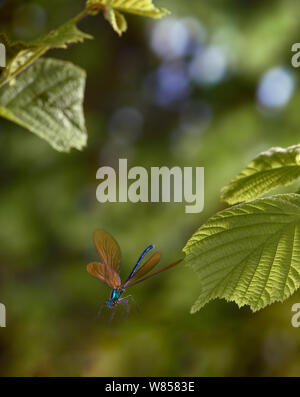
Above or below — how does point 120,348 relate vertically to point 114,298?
above

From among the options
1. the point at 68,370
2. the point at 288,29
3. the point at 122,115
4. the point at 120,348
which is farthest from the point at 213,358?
the point at 288,29

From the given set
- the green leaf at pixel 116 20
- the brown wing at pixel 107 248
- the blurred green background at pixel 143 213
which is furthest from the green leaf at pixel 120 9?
the blurred green background at pixel 143 213

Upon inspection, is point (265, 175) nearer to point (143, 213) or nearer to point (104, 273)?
point (104, 273)

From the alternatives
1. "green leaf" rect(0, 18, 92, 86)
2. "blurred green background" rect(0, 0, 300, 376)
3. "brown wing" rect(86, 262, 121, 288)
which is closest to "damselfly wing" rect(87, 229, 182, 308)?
"brown wing" rect(86, 262, 121, 288)

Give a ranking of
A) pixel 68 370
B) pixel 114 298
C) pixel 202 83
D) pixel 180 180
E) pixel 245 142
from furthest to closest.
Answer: pixel 202 83, pixel 245 142, pixel 68 370, pixel 180 180, pixel 114 298

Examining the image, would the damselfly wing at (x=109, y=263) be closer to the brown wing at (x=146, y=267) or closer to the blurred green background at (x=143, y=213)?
the brown wing at (x=146, y=267)

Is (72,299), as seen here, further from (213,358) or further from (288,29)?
(288,29)
